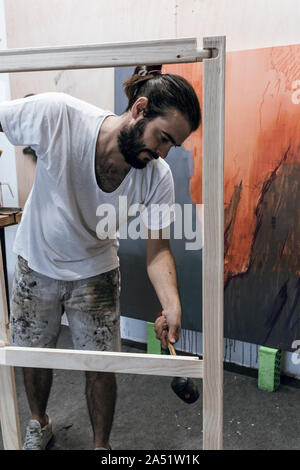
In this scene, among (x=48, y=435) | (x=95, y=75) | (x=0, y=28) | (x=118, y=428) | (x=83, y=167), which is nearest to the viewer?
(x=83, y=167)

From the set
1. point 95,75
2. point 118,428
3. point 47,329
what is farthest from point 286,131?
point 118,428

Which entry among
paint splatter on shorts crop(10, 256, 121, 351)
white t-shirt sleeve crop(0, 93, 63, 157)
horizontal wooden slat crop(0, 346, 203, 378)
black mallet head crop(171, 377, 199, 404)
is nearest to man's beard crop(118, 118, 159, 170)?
white t-shirt sleeve crop(0, 93, 63, 157)

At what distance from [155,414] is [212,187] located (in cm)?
123

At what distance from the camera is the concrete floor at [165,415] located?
1594 millimetres

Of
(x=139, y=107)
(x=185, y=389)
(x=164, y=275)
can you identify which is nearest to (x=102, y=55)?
(x=139, y=107)

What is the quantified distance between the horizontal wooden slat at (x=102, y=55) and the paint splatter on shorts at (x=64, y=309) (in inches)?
22.3

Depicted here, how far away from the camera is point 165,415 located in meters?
1.73

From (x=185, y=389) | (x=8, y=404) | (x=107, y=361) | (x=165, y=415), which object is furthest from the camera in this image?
(x=165, y=415)

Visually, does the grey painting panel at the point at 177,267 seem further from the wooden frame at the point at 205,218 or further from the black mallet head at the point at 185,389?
the wooden frame at the point at 205,218

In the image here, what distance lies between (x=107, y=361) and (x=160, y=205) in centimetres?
44

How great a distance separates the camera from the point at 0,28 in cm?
217

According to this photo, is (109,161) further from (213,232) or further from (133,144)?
(213,232)

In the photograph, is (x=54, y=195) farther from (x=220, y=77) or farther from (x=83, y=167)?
(x=220, y=77)

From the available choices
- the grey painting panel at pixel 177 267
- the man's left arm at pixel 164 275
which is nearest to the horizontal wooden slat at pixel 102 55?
the man's left arm at pixel 164 275
